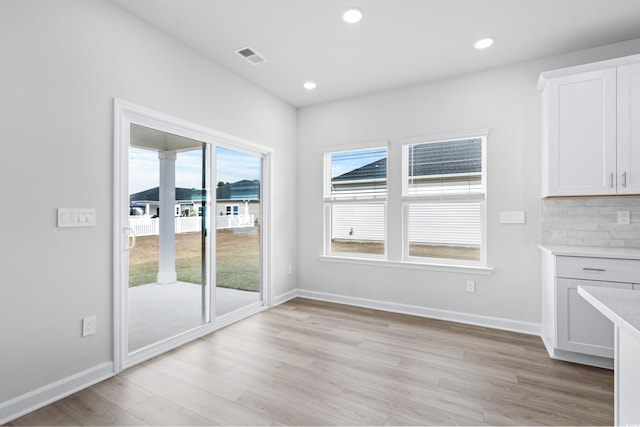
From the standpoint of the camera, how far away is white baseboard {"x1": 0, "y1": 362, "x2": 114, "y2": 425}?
182 cm

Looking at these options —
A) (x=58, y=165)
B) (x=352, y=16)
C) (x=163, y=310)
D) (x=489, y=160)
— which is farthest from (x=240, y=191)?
(x=489, y=160)

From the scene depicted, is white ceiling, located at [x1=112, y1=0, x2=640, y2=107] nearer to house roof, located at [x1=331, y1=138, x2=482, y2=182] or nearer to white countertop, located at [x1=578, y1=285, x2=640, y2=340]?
house roof, located at [x1=331, y1=138, x2=482, y2=182]

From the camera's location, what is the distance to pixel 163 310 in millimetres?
2850

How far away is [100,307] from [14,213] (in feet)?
2.76

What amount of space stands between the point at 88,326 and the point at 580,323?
3773mm

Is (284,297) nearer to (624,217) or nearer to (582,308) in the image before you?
(582,308)

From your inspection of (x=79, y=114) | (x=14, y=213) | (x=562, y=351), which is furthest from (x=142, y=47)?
(x=562, y=351)

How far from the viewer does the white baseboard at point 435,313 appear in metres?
3.18

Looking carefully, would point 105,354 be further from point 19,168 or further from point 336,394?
point 336,394

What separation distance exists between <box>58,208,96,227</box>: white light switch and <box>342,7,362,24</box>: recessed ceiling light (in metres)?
2.44

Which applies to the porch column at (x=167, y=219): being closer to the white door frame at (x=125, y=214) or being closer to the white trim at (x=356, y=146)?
the white door frame at (x=125, y=214)

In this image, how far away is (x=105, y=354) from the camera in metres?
2.30

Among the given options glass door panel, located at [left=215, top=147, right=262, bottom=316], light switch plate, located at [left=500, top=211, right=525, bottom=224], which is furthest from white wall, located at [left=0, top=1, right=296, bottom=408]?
light switch plate, located at [left=500, top=211, right=525, bottom=224]

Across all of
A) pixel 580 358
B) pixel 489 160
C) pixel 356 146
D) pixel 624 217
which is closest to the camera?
pixel 580 358
